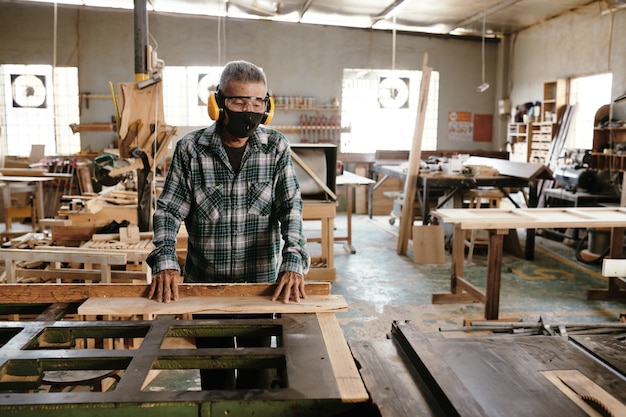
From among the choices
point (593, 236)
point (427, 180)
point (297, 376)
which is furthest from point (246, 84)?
point (593, 236)

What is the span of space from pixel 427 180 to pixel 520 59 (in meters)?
5.19

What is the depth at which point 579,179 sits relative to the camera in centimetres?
659

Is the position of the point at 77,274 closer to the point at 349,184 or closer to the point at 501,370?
the point at 501,370

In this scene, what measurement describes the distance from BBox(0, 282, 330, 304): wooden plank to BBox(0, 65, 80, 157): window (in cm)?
815

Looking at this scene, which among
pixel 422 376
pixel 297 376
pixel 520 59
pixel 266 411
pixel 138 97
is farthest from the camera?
pixel 520 59

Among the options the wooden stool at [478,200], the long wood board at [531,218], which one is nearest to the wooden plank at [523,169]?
the wooden stool at [478,200]

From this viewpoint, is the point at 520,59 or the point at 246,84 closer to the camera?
the point at 246,84

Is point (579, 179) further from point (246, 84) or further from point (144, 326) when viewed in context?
point (144, 326)

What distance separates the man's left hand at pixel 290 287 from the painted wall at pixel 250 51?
801 centimetres

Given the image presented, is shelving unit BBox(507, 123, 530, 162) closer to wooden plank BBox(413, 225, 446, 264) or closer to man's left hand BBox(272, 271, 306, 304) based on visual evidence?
wooden plank BBox(413, 225, 446, 264)

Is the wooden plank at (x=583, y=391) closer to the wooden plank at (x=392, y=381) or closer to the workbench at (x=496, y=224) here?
the wooden plank at (x=392, y=381)

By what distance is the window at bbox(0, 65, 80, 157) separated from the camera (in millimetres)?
8812

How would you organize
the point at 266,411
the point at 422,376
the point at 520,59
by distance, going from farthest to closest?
the point at 520,59
the point at 422,376
the point at 266,411

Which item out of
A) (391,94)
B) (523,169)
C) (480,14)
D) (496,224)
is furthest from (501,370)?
(391,94)
